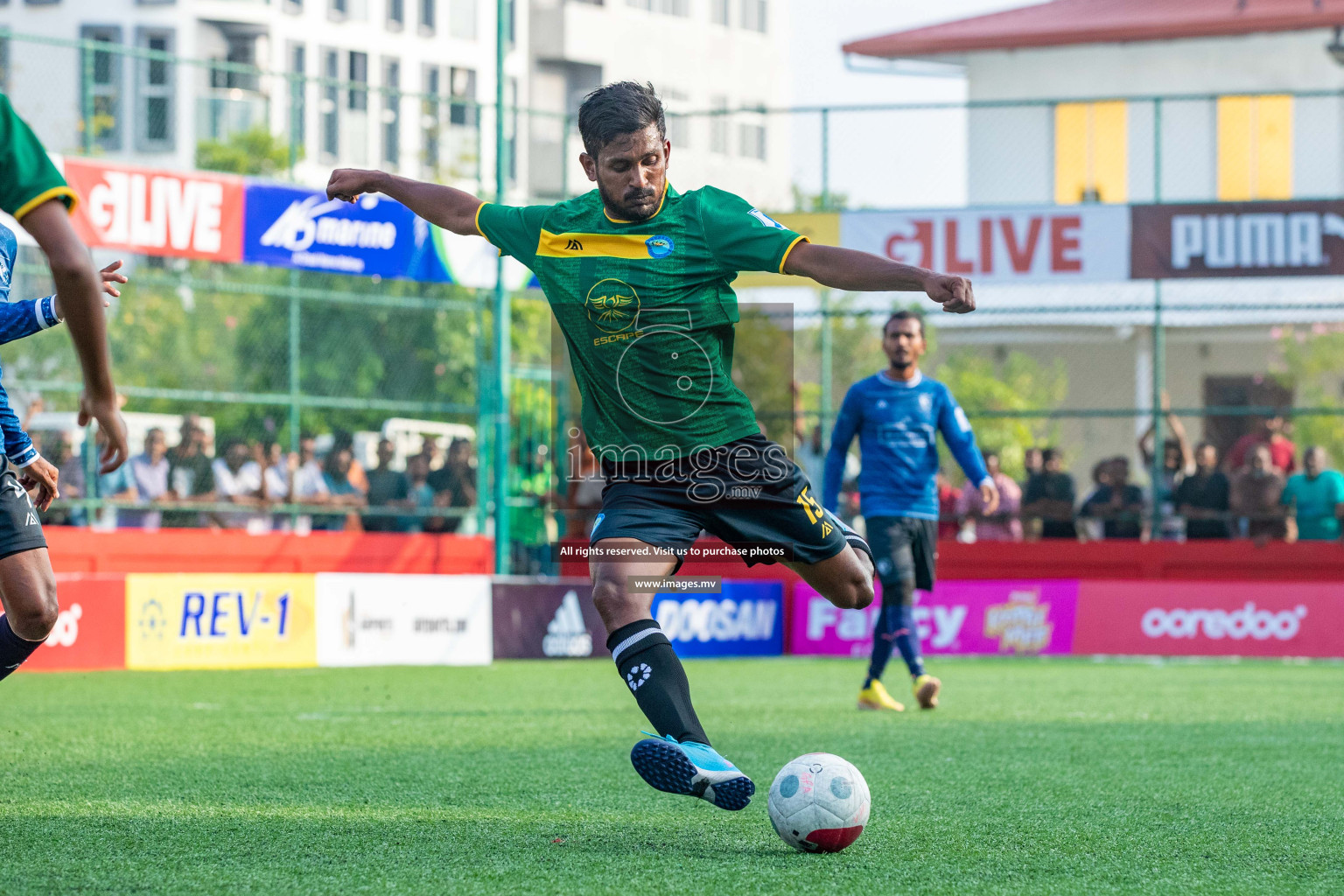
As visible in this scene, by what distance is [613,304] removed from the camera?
519cm

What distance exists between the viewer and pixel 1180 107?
1373 inches

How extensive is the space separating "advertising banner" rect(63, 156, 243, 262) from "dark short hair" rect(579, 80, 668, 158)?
1017 cm

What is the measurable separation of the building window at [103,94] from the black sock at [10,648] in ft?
36.8

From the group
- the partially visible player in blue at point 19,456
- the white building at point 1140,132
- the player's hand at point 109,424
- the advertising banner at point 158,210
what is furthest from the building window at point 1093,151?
the player's hand at point 109,424

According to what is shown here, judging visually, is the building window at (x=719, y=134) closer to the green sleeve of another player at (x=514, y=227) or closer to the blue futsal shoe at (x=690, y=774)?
the green sleeve of another player at (x=514, y=227)

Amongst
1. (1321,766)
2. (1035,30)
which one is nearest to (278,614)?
(1321,766)

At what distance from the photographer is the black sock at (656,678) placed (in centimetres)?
480

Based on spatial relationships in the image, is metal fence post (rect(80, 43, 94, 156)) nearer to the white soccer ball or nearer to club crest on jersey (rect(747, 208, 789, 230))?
club crest on jersey (rect(747, 208, 789, 230))

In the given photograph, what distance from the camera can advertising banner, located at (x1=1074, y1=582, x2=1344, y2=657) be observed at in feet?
53.4

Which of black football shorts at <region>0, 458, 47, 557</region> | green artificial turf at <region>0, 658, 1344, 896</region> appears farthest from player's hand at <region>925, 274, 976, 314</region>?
black football shorts at <region>0, 458, 47, 557</region>

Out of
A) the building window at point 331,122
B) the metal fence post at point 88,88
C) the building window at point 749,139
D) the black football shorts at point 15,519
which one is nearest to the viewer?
the black football shorts at point 15,519

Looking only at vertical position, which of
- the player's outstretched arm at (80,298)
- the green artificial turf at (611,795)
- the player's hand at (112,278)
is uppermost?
the player's hand at (112,278)

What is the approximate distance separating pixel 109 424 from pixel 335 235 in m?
13.0

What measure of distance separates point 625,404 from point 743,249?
59 centimetres
